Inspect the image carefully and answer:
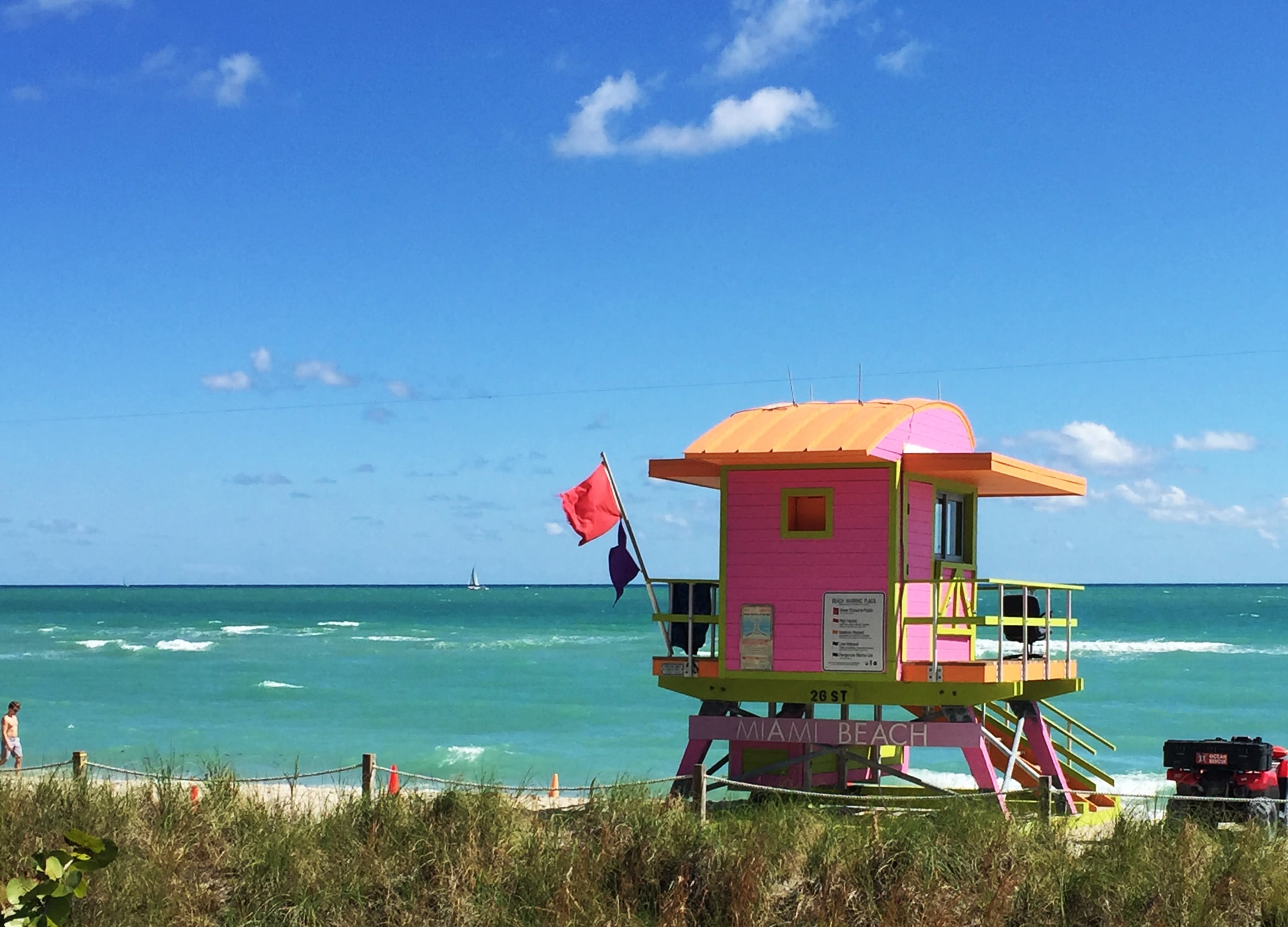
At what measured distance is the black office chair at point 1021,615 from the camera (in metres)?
17.8

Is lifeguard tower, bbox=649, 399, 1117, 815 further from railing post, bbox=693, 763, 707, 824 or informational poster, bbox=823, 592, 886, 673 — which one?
railing post, bbox=693, 763, 707, 824

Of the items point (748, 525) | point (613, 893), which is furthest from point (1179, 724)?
point (613, 893)

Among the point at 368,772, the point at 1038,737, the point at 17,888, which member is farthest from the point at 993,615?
the point at 17,888

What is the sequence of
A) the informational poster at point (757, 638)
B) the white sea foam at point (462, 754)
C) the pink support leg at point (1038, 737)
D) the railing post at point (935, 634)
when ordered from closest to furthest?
the railing post at point (935, 634)
the informational poster at point (757, 638)
the pink support leg at point (1038, 737)
the white sea foam at point (462, 754)

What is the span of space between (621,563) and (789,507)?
2344mm

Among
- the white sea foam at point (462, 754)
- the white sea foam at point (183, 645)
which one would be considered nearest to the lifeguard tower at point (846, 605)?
the white sea foam at point (462, 754)

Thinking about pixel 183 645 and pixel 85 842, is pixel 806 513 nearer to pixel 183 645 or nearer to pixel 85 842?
pixel 85 842

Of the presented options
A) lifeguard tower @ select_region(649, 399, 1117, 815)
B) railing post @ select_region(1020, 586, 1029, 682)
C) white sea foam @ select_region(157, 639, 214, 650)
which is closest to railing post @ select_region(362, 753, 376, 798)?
lifeguard tower @ select_region(649, 399, 1117, 815)

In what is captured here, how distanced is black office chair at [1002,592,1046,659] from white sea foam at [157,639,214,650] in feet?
225

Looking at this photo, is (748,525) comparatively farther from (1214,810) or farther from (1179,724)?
(1179,724)

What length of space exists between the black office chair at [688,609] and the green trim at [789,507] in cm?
141

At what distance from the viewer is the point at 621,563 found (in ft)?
59.8

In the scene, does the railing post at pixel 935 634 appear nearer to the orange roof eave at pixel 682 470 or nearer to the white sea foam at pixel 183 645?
the orange roof eave at pixel 682 470

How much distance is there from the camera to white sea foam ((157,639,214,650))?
8175 cm
